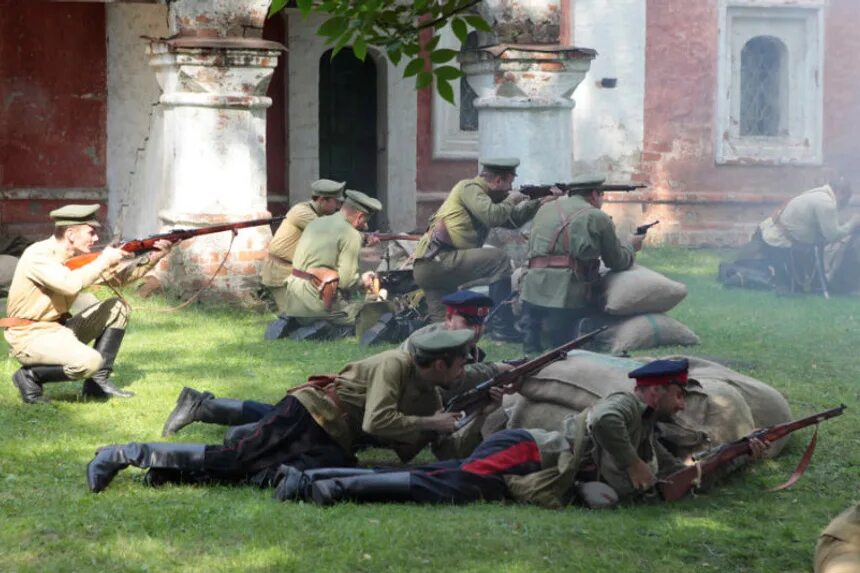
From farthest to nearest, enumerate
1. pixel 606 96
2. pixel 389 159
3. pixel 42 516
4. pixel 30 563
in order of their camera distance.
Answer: pixel 606 96
pixel 389 159
pixel 42 516
pixel 30 563

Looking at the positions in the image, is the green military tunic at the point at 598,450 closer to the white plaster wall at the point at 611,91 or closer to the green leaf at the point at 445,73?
the green leaf at the point at 445,73

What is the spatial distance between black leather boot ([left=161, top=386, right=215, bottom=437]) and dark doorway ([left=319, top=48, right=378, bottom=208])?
1041cm

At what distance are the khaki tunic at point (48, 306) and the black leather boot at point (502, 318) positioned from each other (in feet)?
14.2

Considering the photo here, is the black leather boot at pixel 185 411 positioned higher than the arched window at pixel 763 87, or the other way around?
the arched window at pixel 763 87

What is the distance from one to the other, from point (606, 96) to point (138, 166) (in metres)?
7.07

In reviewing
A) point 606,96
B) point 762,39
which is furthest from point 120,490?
point 762,39

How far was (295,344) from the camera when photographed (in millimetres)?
12539

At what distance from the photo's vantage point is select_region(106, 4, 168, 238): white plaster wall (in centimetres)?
1669

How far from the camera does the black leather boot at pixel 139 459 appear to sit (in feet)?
24.0

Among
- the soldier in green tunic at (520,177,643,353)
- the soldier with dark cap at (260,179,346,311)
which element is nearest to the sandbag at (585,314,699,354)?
the soldier in green tunic at (520,177,643,353)

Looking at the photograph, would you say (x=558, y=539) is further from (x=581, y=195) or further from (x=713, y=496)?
(x=581, y=195)

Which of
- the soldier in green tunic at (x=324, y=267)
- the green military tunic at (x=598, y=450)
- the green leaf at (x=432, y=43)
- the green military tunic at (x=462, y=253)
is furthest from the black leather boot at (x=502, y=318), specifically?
the green leaf at (x=432, y=43)

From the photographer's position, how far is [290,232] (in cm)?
1370

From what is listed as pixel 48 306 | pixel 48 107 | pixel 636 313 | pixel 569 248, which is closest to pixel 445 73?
pixel 48 306
